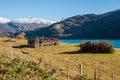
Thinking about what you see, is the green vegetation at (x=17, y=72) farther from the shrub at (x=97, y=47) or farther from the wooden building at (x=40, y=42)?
the wooden building at (x=40, y=42)

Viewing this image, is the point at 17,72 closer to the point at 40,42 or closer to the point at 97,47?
the point at 97,47

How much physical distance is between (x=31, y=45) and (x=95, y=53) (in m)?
16.9

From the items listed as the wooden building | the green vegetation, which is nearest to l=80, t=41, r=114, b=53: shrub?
the wooden building

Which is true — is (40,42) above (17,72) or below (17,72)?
above

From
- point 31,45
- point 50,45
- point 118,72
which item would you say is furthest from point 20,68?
point 50,45

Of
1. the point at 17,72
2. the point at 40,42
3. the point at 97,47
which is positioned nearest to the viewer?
the point at 17,72

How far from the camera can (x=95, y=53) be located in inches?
2525

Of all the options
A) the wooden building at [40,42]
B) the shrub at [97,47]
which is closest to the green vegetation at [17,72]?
the shrub at [97,47]

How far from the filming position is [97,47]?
2603 inches

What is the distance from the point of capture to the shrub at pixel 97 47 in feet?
214

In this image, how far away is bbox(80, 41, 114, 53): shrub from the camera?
65.2 m

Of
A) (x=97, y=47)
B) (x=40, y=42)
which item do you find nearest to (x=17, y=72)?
(x=97, y=47)

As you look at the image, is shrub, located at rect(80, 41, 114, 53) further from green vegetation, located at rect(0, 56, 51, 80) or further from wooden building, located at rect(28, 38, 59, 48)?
green vegetation, located at rect(0, 56, 51, 80)

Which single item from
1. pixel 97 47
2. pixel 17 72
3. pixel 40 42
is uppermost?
pixel 40 42
